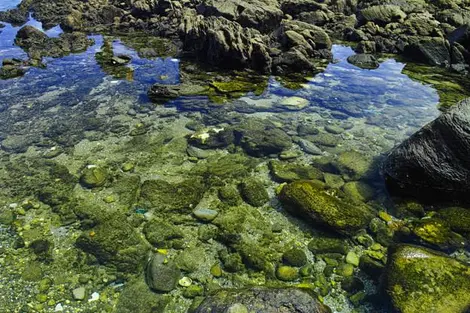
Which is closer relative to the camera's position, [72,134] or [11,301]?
[11,301]

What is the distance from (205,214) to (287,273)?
217cm

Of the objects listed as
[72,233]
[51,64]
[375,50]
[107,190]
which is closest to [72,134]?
[107,190]

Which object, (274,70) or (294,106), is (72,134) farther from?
(274,70)

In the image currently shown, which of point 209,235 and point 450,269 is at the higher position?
point 450,269

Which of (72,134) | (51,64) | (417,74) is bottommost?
(51,64)

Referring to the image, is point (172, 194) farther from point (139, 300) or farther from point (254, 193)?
point (139, 300)

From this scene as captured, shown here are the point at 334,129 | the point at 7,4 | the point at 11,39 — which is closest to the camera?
the point at 334,129

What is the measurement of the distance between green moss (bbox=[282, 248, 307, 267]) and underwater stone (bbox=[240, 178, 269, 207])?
5.14 feet

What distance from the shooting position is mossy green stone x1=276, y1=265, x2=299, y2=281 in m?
5.77

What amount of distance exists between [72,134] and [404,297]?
9.77 m

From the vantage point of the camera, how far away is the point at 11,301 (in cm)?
525

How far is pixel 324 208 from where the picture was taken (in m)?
6.72

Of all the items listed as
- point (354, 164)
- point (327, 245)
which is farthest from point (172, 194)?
point (354, 164)

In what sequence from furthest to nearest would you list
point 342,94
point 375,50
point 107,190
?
1. point 375,50
2. point 342,94
3. point 107,190
